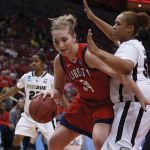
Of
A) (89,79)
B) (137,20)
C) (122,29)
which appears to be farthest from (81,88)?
(137,20)

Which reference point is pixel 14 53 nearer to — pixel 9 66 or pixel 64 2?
pixel 9 66

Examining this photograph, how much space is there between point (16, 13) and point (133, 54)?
640 inches

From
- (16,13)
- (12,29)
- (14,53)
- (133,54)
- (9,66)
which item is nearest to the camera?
(133,54)

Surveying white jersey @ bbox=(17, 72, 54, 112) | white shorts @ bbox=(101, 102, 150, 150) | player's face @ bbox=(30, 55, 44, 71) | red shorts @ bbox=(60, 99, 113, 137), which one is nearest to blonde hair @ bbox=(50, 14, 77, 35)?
red shorts @ bbox=(60, 99, 113, 137)

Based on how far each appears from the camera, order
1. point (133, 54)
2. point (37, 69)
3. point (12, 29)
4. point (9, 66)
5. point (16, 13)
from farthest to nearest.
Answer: point (16, 13), point (12, 29), point (9, 66), point (37, 69), point (133, 54)

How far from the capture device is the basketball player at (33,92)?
25.0ft

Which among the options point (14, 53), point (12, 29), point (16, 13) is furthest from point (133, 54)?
point (16, 13)

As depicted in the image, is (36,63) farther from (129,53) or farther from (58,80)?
(129,53)

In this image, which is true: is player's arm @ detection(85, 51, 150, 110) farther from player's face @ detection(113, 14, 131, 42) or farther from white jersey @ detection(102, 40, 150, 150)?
player's face @ detection(113, 14, 131, 42)

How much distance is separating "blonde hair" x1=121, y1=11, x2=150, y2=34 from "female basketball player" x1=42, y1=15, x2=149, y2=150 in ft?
1.56

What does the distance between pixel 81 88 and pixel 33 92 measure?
10.5ft

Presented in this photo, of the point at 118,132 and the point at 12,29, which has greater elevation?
the point at 118,132

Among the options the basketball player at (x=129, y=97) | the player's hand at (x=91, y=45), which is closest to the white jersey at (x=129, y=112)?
the basketball player at (x=129, y=97)

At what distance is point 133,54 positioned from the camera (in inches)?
165
